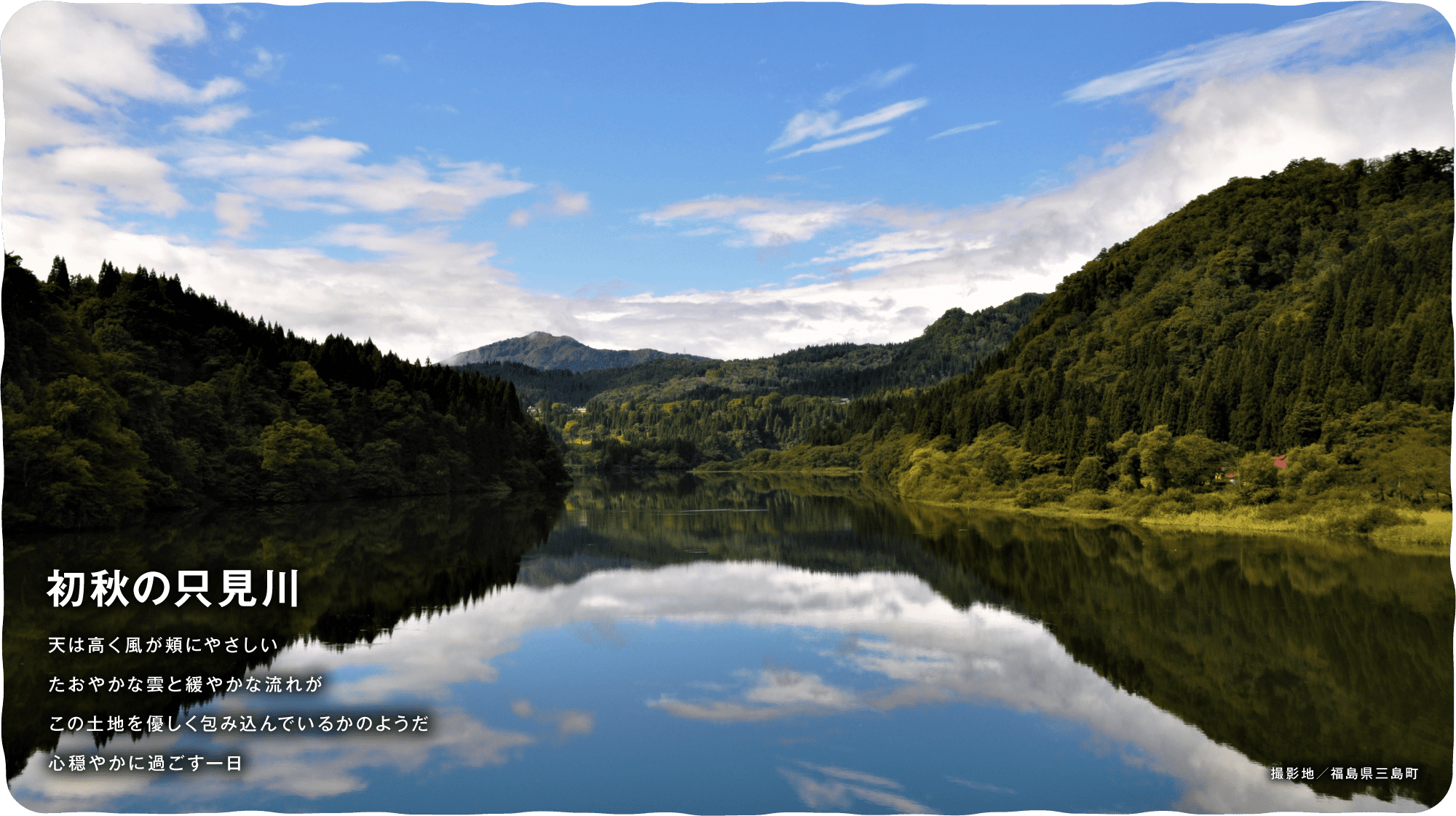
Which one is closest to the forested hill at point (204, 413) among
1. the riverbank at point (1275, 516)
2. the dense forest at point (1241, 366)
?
the riverbank at point (1275, 516)

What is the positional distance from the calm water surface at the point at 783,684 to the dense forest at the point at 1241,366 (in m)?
11.6

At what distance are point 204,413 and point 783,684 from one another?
62.6 metres

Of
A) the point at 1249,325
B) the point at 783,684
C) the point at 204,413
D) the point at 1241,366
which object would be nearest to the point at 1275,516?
the point at 1241,366

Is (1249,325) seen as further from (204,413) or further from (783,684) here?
(204,413)

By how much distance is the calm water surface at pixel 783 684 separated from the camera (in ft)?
38.3

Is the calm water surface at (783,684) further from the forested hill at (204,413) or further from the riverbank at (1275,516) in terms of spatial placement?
the forested hill at (204,413)

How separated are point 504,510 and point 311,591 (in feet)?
148

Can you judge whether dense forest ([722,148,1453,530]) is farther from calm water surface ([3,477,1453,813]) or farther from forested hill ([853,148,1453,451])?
calm water surface ([3,477,1453,813])

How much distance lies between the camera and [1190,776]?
40.1 ft

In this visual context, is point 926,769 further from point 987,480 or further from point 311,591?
point 987,480

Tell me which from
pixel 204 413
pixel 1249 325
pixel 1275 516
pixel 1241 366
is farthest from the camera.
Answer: pixel 1249 325

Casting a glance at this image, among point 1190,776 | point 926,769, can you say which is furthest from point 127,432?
point 1190,776

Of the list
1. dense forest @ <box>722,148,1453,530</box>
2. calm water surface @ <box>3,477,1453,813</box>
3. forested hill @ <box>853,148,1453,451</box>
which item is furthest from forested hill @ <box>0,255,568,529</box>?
forested hill @ <box>853,148,1453,451</box>

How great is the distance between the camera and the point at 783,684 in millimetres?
16922
